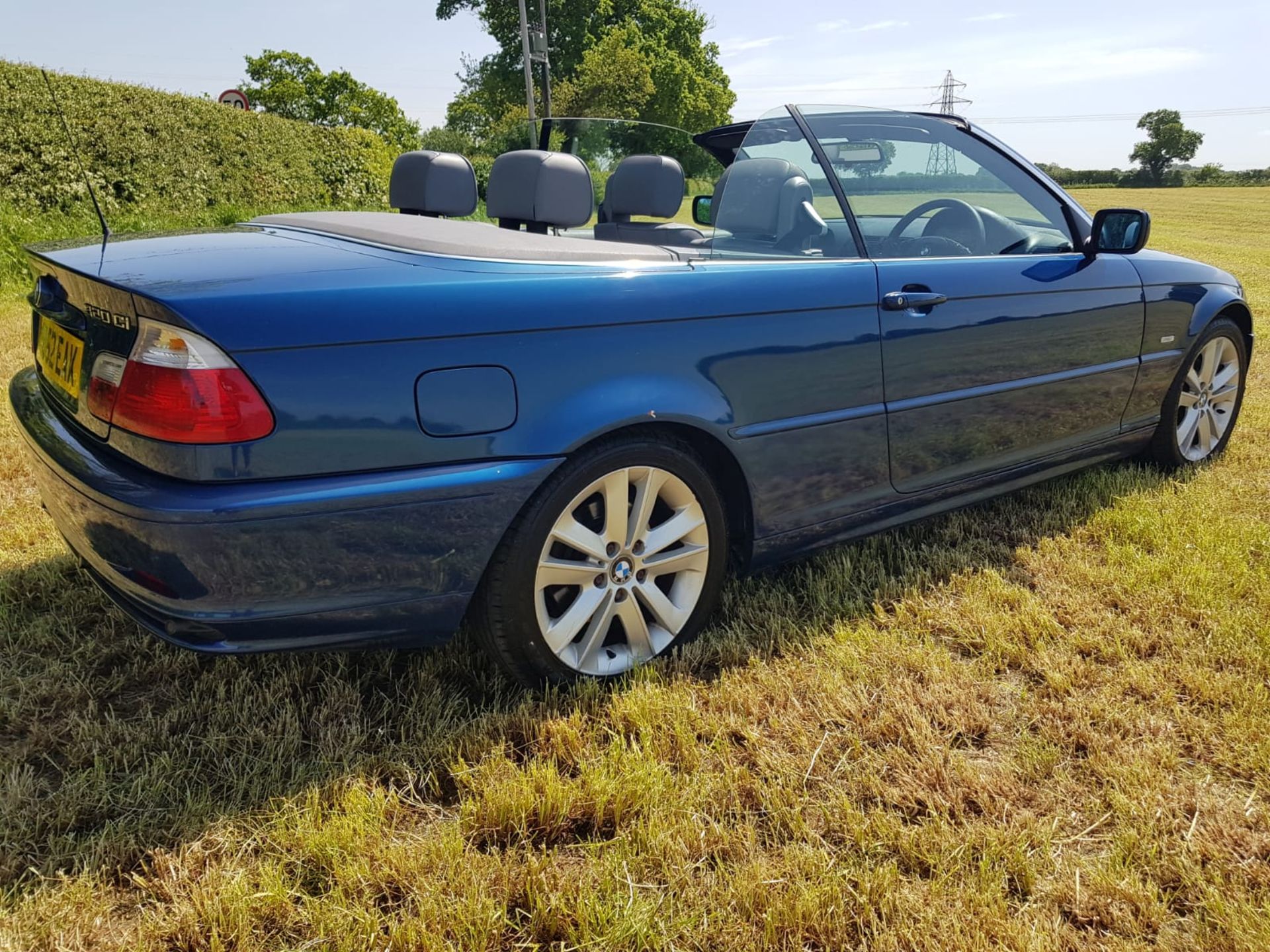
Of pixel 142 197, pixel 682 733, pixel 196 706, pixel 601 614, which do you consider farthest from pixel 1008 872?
pixel 142 197

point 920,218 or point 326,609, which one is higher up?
point 920,218

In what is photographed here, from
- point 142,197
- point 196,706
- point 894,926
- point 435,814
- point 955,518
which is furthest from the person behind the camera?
point 142,197

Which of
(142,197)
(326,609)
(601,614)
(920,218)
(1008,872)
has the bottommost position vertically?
(1008,872)

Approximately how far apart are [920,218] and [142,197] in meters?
11.6

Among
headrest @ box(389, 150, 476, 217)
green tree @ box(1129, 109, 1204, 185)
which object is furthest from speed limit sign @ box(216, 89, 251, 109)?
green tree @ box(1129, 109, 1204, 185)

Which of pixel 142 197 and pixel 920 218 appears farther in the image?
pixel 142 197

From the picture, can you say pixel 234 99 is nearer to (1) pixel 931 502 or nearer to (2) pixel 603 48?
(1) pixel 931 502

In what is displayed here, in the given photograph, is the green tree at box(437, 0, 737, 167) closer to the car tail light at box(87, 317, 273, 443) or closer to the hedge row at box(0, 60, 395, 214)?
the hedge row at box(0, 60, 395, 214)

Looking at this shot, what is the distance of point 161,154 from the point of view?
11.8m

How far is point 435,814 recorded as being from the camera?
5.80ft

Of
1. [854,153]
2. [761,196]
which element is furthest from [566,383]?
[854,153]

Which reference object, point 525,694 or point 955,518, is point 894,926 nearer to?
point 525,694

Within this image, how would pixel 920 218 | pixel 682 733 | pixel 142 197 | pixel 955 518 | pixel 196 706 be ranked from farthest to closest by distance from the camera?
1. pixel 142 197
2. pixel 955 518
3. pixel 920 218
4. pixel 196 706
5. pixel 682 733

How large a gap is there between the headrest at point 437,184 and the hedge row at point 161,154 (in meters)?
6.43
